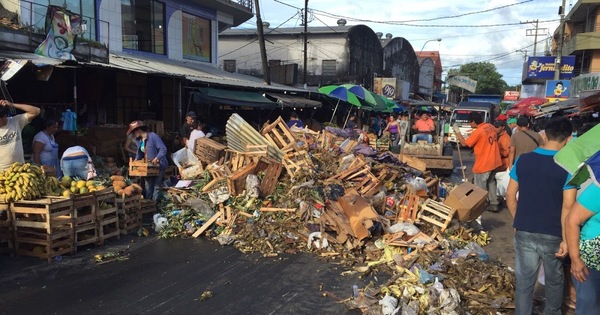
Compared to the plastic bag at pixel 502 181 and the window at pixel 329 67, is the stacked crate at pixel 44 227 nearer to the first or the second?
the plastic bag at pixel 502 181

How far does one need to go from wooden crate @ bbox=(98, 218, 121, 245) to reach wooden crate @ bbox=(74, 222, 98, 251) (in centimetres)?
7

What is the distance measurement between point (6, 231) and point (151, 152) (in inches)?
114

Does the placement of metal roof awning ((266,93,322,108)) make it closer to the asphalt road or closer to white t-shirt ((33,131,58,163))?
white t-shirt ((33,131,58,163))

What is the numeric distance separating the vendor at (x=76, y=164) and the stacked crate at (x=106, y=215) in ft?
2.72

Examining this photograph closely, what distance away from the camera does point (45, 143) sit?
23.3 ft

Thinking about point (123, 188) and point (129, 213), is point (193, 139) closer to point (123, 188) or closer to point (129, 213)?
point (123, 188)

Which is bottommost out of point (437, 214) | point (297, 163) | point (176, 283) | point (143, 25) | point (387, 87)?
point (176, 283)

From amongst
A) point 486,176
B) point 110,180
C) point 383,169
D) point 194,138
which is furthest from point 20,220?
point 486,176

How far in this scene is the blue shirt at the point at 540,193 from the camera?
346cm

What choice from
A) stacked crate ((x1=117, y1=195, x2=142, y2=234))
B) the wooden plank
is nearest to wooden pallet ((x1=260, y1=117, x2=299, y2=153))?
the wooden plank

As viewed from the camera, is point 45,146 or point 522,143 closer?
point 45,146

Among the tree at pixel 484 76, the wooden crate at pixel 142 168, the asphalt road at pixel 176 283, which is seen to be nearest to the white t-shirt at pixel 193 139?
the wooden crate at pixel 142 168

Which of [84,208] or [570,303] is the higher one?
[84,208]

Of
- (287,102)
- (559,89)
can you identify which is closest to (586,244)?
(287,102)
